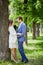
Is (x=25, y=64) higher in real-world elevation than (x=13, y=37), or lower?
lower

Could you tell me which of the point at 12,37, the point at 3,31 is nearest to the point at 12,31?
the point at 12,37

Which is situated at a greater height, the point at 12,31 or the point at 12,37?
the point at 12,31

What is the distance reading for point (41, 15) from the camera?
2003 centimetres

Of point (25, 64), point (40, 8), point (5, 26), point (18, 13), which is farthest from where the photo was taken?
point (18, 13)

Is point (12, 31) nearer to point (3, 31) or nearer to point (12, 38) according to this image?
point (12, 38)

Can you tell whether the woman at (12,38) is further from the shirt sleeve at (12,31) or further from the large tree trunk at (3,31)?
the large tree trunk at (3,31)

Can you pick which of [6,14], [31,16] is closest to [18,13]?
[31,16]

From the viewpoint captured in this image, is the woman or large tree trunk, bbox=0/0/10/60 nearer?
the woman

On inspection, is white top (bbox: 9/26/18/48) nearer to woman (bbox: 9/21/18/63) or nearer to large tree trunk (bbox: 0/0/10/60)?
woman (bbox: 9/21/18/63)

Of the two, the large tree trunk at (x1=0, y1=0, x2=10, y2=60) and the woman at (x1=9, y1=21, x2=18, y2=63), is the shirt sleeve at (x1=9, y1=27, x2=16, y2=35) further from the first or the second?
the large tree trunk at (x1=0, y1=0, x2=10, y2=60)

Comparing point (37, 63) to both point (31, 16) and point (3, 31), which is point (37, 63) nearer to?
point (3, 31)

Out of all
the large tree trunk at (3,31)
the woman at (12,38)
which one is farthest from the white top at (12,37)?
the large tree trunk at (3,31)

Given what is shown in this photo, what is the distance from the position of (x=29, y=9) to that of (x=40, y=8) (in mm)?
853

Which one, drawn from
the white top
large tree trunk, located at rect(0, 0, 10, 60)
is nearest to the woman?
the white top
